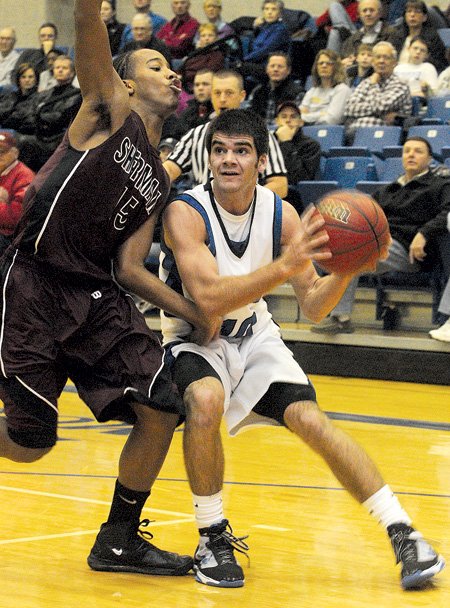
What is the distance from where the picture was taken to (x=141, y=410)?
3.56 meters

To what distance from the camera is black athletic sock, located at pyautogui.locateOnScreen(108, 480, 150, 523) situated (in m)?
3.72

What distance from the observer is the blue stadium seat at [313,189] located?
869cm

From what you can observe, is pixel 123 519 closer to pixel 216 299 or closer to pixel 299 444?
pixel 216 299

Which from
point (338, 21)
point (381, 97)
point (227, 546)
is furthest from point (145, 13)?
point (227, 546)

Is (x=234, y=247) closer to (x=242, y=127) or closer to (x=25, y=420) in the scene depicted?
(x=242, y=127)

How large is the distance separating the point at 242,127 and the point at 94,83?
2.03 ft

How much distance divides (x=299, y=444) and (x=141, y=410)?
7.98 ft

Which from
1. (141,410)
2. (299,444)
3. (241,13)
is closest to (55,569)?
(141,410)

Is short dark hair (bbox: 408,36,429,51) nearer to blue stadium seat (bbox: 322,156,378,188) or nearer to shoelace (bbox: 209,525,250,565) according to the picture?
blue stadium seat (bbox: 322,156,378,188)

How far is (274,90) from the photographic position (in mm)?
10648

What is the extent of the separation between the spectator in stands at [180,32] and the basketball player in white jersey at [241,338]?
8.91 meters

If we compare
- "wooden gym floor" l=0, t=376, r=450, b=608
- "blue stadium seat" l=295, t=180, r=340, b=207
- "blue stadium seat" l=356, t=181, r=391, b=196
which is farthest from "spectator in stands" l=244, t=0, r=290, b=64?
"wooden gym floor" l=0, t=376, r=450, b=608

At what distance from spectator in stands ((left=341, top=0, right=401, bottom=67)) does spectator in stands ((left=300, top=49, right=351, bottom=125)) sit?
0.51 metres

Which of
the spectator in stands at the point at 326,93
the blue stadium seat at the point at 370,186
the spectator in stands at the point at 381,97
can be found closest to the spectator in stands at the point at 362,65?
the spectator in stands at the point at 326,93
